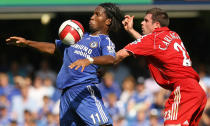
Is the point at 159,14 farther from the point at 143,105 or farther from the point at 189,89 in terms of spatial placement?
the point at 143,105

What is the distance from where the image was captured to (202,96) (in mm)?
5898

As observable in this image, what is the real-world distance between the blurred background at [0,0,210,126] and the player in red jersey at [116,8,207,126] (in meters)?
4.13

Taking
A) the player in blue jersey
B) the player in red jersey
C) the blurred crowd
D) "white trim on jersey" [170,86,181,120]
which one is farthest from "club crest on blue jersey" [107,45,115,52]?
the blurred crowd

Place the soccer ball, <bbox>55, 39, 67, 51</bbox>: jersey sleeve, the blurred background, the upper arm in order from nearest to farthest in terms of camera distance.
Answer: the upper arm
the soccer ball
<bbox>55, 39, 67, 51</bbox>: jersey sleeve
the blurred background

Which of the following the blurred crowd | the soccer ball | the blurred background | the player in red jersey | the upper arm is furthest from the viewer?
the blurred background

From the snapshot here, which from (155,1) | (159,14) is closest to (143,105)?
(155,1)

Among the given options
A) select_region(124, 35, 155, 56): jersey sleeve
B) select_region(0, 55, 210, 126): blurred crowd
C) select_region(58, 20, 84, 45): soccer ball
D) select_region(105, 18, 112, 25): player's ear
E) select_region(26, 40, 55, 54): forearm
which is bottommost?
select_region(0, 55, 210, 126): blurred crowd

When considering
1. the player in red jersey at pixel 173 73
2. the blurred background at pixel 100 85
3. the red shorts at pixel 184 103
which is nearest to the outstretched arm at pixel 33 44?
the player in red jersey at pixel 173 73

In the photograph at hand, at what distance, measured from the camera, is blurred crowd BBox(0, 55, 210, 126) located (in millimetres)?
10398

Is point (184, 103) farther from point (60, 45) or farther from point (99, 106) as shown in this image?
point (60, 45)

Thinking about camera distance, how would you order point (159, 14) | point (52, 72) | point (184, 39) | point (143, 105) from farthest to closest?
point (184, 39), point (52, 72), point (143, 105), point (159, 14)

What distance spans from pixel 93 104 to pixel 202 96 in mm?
1569

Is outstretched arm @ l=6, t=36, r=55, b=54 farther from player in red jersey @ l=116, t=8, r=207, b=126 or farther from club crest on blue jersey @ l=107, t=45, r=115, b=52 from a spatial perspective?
player in red jersey @ l=116, t=8, r=207, b=126

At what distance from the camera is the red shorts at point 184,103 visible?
576cm
